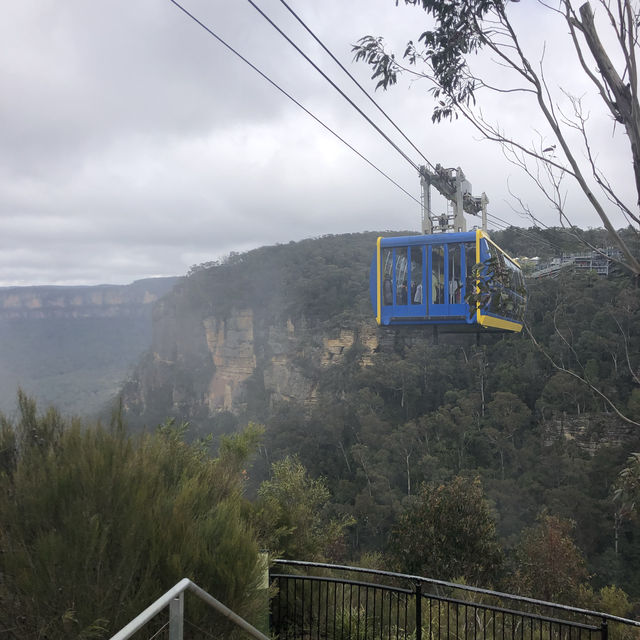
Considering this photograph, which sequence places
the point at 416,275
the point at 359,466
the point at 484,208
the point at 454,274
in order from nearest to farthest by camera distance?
1. the point at 454,274
2. the point at 416,275
3. the point at 484,208
4. the point at 359,466

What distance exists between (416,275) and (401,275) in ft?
0.94

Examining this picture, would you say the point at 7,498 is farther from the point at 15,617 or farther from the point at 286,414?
the point at 286,414

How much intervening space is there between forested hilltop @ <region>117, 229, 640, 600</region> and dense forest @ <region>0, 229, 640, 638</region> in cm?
14

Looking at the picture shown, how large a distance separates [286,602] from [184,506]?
2.12m

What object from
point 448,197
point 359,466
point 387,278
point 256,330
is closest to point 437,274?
point 387,278

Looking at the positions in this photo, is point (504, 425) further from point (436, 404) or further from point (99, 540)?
point (99, 540)

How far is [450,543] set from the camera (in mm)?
11320

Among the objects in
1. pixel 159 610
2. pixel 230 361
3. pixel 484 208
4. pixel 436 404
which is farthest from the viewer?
pixel 230 361

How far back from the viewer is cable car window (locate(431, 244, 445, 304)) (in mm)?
9492

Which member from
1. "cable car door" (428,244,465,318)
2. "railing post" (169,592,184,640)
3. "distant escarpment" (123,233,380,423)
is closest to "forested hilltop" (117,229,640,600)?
"distant escarpment" (123,233,380,423)

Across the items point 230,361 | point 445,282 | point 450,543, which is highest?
point 445,282

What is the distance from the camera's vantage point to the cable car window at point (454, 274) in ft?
30.5

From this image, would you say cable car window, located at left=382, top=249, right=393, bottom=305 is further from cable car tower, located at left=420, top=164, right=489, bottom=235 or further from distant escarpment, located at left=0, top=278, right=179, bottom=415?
distant escarpment, located at left=0, top=278, right=179, bottom=415

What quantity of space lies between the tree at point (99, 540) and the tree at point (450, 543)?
8.44m
